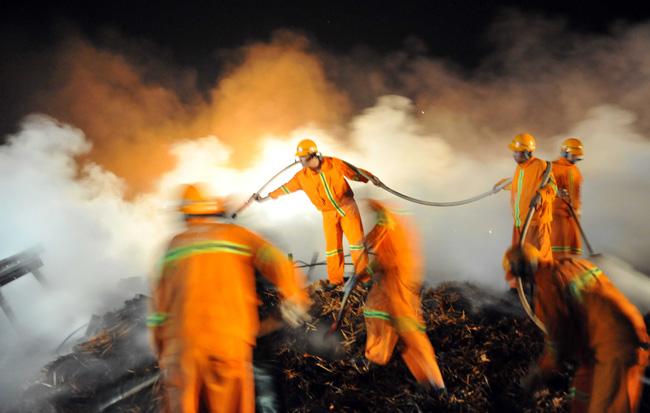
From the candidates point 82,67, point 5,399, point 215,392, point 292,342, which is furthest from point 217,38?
point 215,392

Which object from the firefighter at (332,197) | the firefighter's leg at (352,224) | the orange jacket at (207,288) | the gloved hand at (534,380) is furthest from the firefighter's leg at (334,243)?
the orange jacket at (207,288)

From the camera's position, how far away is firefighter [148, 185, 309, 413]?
2201 mm

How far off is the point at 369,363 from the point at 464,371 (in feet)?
3.18

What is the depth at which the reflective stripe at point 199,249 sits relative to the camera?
7.55ft

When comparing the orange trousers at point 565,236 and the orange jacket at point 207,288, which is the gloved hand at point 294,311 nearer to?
the orange jacket at point 207,288

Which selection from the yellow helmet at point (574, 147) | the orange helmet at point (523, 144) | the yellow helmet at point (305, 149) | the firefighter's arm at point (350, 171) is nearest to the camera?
the orange helmet at point (523, 144)

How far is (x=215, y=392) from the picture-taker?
2209mm

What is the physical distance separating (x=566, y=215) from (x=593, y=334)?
3.47 metres

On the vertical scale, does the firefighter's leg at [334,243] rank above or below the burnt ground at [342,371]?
above

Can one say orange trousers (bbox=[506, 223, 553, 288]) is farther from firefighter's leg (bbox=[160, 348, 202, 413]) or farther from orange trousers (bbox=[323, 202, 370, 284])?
firefighter's leg (bbox=[160, 348, 202, 413])

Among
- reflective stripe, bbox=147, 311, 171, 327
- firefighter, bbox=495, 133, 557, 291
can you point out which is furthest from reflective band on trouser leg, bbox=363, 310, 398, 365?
firefighter, bbox=495, 133, 557, 291

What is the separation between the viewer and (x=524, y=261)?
109 inches

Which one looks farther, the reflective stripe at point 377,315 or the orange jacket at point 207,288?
the reflective stripe at point 377,315

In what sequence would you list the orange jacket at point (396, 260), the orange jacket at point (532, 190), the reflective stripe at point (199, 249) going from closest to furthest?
the reflective stripe at point (199, 249) → the orange jacket at point (396, 260) → the orange jacket at point (532, 190)
